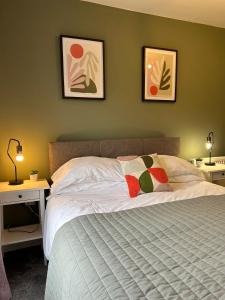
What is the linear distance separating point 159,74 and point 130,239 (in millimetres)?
2230

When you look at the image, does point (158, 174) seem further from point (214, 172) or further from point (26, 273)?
point (26, 273)

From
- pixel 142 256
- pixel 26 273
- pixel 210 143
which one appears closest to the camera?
pixel 142 256

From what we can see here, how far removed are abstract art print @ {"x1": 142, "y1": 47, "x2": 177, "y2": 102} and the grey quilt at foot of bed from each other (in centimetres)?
168

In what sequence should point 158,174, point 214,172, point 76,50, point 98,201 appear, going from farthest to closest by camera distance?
point 214,172 < point 76,50 < point 158,174 < point 98,201

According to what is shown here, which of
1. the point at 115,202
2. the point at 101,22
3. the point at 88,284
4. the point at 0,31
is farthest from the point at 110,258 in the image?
the point at 101,22

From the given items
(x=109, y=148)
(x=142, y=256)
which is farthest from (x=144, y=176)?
(x=142, y=256)

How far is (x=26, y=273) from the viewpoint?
195 cm

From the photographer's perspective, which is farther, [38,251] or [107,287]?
[38,251]

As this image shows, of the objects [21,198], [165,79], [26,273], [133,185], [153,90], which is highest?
[165,79]

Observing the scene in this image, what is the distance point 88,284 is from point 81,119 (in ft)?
6.12

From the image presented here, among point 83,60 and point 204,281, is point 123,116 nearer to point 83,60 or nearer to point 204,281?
point 83,60

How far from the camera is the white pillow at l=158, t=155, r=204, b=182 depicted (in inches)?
94.0

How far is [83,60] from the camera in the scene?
2461 millimetres

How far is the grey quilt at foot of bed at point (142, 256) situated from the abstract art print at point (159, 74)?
1.68 metres
